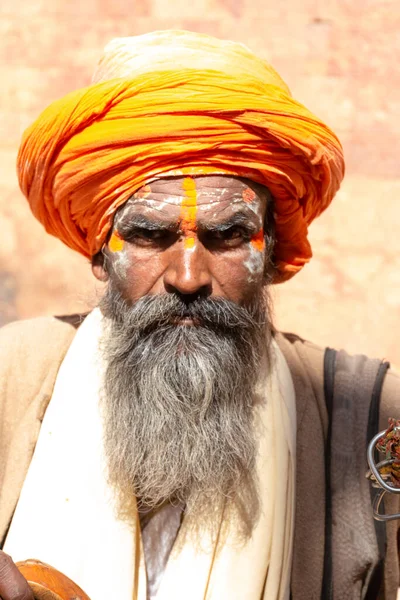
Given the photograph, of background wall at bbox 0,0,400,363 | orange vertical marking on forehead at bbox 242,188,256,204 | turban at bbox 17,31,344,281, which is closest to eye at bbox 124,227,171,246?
turban at bbox 17,31,344,281

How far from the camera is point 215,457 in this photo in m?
2.93

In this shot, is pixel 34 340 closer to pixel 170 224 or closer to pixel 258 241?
pixel 170 224

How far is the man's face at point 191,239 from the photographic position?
281 cm

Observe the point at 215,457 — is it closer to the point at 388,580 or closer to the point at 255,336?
the point at 255,336

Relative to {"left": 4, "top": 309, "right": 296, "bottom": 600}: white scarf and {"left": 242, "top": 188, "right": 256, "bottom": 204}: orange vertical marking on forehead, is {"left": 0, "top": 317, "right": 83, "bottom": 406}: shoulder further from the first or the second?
{"left": 242, "top": 188, "right": 256, "bottom": 204}: orange vertical marking on forehead

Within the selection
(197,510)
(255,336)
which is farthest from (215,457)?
(255,336)

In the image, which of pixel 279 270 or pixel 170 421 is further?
pixel 279 270

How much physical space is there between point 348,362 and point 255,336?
363mm

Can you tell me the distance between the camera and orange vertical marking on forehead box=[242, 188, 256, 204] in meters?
2.90

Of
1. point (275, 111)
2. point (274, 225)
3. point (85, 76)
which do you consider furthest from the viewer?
point (85, 76)

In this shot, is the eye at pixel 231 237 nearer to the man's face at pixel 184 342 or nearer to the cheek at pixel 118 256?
the man's face at pixel 184 342

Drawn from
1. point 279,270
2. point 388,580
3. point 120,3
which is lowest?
point 388,580

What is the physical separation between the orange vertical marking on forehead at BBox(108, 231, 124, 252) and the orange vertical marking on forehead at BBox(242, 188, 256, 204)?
1.23ft

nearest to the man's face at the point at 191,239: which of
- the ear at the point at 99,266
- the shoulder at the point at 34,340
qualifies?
the ear at the point at 99,266
